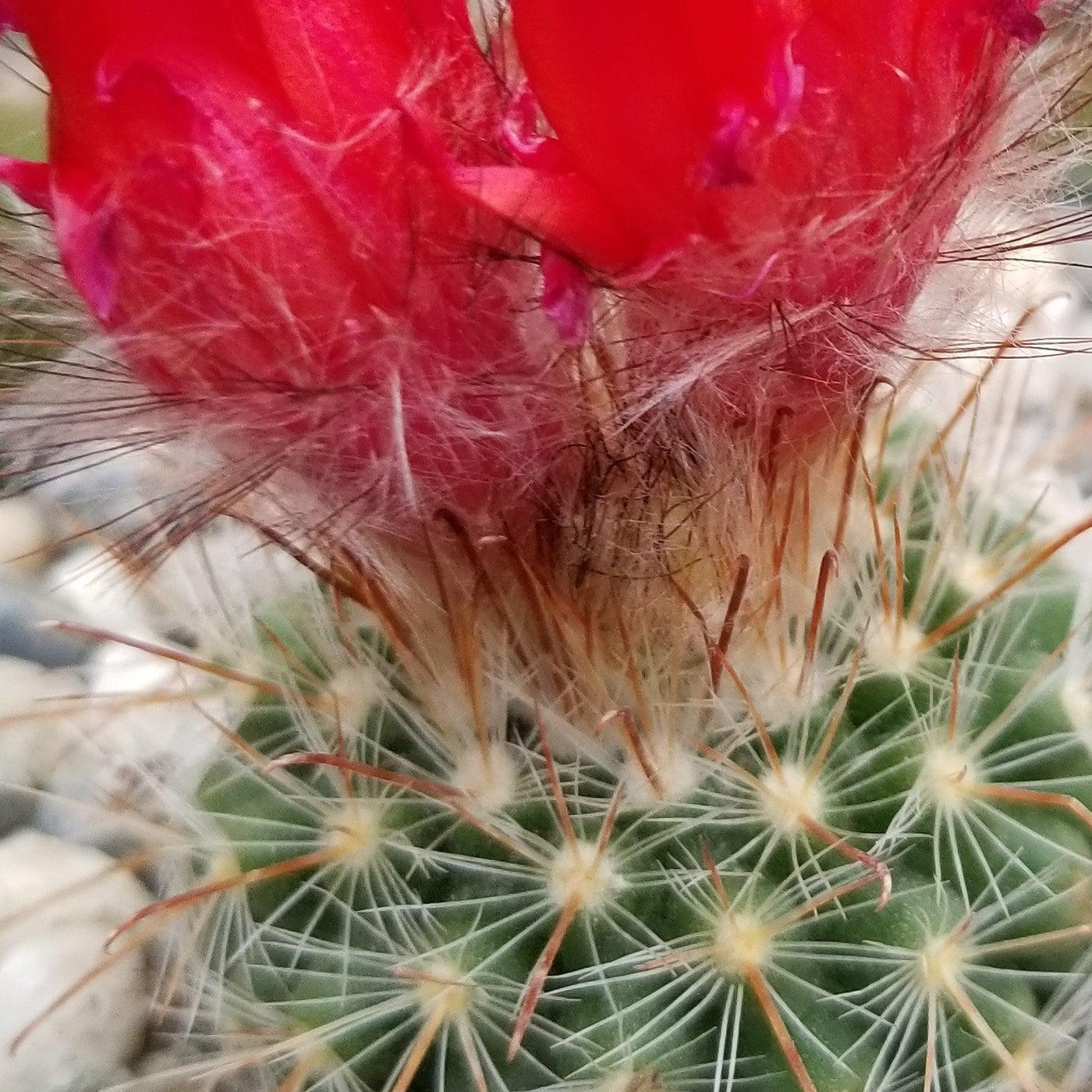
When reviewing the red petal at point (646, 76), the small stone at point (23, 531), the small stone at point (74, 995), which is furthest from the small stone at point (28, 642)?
the red petal at point (646, 76)

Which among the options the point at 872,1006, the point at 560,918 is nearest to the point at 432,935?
the point at 560,918

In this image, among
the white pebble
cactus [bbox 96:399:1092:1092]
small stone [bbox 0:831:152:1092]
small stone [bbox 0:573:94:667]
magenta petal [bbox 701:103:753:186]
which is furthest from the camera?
small stone [bbox 0:573:94:667]

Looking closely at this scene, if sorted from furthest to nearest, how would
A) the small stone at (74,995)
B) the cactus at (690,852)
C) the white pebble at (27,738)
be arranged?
1. the white pebble at (27,738)
2. the small stone at (74,995)
3. the cactus at (690,852)

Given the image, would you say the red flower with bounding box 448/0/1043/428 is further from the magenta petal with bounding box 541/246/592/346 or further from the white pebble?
the white pebble

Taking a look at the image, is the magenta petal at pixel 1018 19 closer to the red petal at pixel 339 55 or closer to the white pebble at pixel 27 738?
the red petal at pixel 339 55

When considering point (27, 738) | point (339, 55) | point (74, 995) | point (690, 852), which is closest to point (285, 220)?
point (339, 55)

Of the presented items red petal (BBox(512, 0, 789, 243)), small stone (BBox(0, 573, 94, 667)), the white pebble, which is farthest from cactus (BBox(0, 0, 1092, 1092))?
small stone (BBox(0, 573, 94, 667))

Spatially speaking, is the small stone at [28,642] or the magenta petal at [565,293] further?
the small stone at [28,642]

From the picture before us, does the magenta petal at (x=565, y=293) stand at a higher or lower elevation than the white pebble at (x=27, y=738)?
higher
